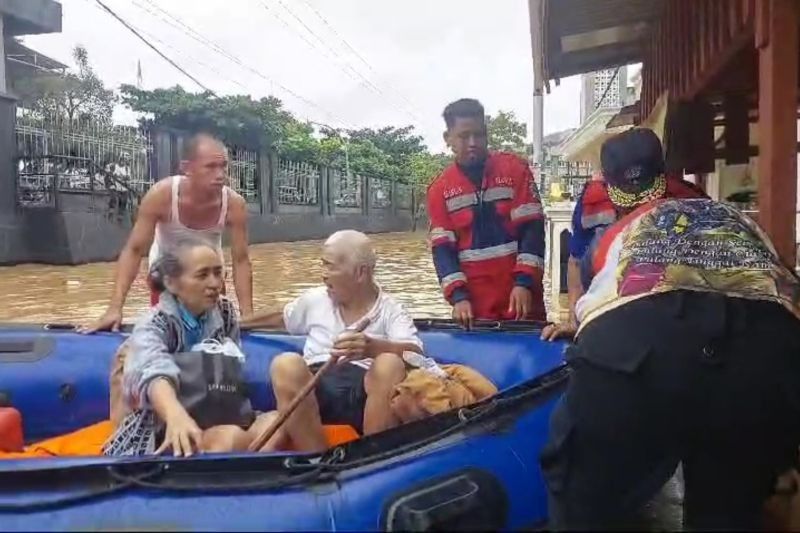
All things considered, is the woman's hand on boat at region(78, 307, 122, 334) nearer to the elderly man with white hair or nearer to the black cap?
the elderly man with white hair

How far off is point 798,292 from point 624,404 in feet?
1.47

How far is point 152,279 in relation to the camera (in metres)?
2.98

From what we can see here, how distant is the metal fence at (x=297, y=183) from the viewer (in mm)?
27250

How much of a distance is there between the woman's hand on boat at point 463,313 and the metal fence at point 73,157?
1430 cm

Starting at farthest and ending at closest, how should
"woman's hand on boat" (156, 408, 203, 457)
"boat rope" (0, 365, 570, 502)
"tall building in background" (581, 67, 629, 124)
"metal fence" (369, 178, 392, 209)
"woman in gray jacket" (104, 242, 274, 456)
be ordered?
"metal fence" (369, 178, 392, 209), "tall building in background" (581, 67, 629, 124), "woman in gray jacket" (104, 242, 274, 456), "woman's hand on boat" (156, 408, 203, 457), "boat rope" (0, 365, 570, 502)

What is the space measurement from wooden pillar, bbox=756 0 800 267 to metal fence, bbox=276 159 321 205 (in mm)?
23811

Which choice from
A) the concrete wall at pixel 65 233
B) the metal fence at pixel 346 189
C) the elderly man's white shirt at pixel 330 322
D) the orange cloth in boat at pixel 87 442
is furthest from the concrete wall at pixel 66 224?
the elderly man's white shirt at pixel 330 322

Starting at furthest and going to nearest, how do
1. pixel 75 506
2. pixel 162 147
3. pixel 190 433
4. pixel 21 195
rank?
pixel 162 147 < pixel 21 195 < pixel 190 433 < pixel 75 506

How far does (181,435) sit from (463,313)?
167cm

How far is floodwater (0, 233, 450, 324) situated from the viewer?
978cm

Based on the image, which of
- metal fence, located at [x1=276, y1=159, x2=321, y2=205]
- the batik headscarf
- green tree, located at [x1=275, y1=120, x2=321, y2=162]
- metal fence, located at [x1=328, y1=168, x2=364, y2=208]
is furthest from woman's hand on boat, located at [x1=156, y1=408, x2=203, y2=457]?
metal fence, located at [x1=328, y1=168, x2=364, y2=208]

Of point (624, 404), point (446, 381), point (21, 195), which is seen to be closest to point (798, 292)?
point (624, 404)

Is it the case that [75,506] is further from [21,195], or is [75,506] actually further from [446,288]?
[21,195]

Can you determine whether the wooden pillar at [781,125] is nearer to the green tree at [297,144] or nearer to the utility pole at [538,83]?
the utility pole at [538,83]
